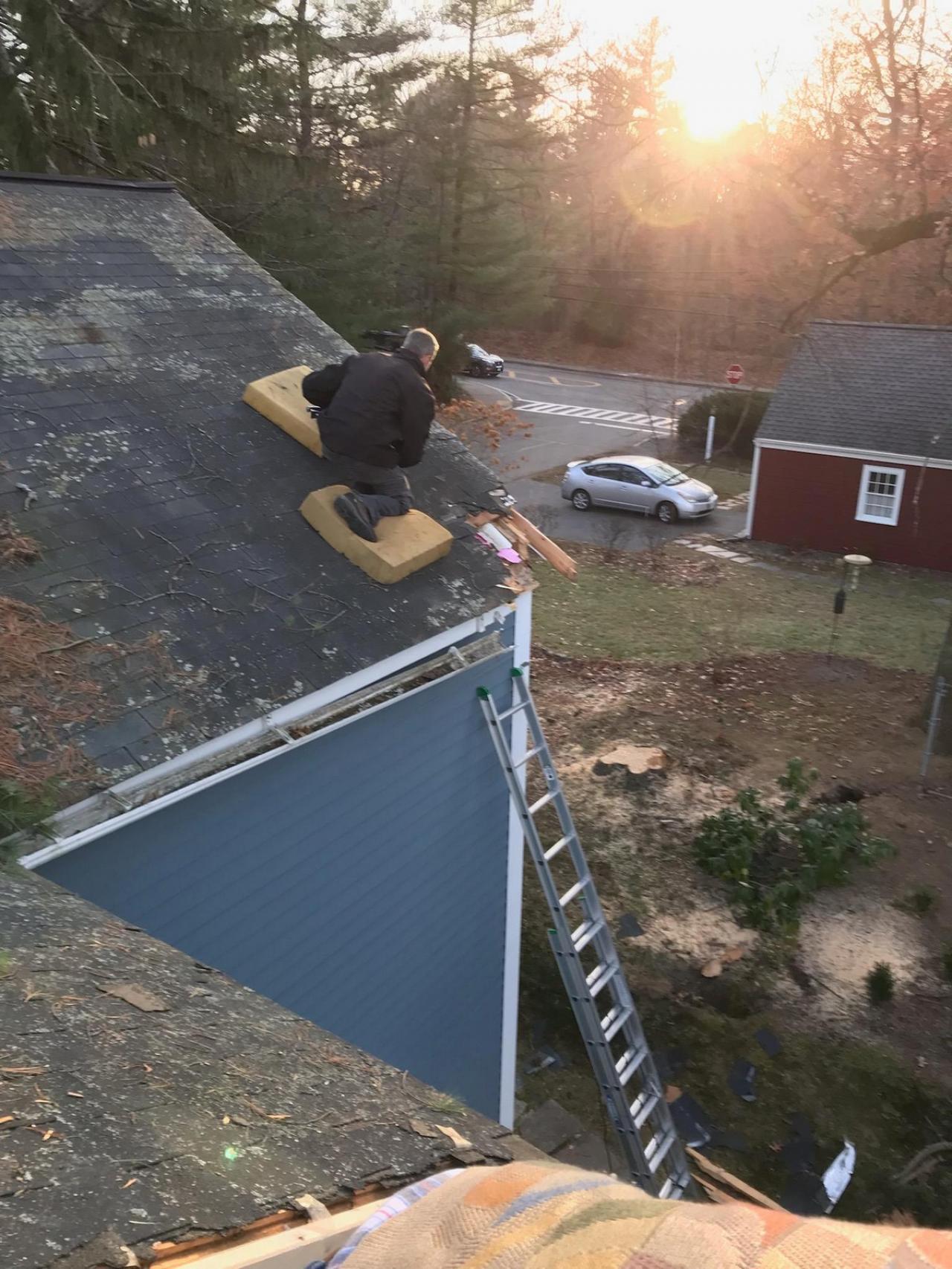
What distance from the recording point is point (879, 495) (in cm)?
1980

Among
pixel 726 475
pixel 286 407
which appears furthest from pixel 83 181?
pixel 726 475

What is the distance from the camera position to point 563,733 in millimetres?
12023

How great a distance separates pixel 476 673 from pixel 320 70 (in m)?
22.6

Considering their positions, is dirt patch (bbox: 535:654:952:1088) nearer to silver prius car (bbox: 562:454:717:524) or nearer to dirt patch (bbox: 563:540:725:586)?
dirt patch (bbox: 563:540:725:586)

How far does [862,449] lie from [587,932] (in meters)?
16.5

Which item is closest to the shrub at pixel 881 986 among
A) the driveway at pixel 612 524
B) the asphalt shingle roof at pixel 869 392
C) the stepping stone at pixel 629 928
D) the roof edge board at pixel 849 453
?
the stepping stone at pixel 629 928

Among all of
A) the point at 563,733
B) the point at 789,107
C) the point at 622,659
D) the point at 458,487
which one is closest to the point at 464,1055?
the point at 458,487

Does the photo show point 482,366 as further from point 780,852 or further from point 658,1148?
point 658,1148

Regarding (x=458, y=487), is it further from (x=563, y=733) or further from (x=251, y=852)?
(x=563, y=733)

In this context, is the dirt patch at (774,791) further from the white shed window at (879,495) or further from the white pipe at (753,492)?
the white pipe at (753,492)

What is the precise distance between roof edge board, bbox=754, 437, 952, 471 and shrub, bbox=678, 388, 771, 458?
7.35 m

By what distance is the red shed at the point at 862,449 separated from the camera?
19.2 metres

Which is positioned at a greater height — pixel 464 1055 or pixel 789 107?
pixel 789 107

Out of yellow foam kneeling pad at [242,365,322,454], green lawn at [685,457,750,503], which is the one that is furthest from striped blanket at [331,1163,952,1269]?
green lawn at [685,457,750,503]
